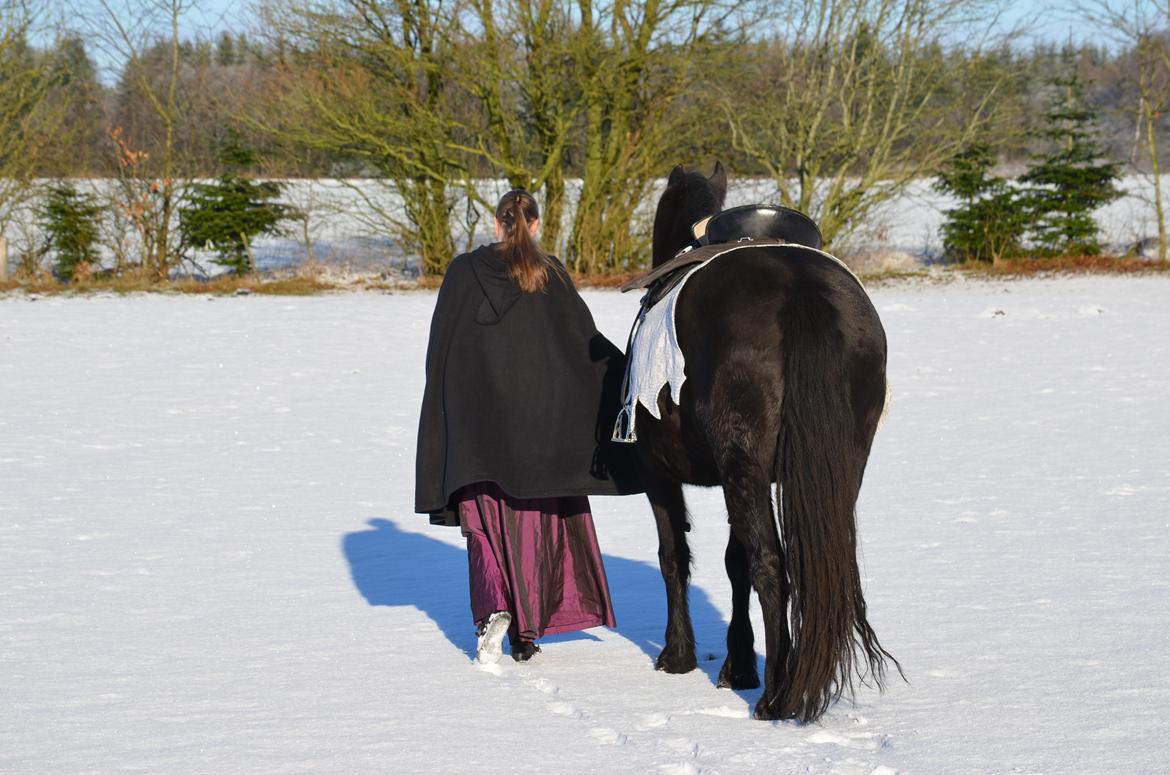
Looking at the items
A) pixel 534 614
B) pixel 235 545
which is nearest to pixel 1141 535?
pixel 534 614

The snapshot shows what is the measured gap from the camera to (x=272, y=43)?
66.3 ft

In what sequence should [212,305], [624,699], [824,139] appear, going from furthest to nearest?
[824,139] → [212,305] → [624,699]

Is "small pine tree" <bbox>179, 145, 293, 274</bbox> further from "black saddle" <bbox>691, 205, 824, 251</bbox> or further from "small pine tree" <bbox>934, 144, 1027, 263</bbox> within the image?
"black saddle" <bbox>691, 205, 824, 251</bbox>

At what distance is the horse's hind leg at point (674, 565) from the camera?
4441mm

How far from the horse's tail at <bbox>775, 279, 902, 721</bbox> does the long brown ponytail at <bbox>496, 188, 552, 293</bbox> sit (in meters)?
1.23

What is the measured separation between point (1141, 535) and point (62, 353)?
11143 millimetres

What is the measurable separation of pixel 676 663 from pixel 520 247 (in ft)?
5.25

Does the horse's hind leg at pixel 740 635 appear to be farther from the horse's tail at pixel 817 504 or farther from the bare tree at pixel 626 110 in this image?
the bare tree at pixel 626 110

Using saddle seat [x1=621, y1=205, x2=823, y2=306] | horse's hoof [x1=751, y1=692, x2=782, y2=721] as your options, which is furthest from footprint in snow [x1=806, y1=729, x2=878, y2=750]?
saddle seat [x1=621, y1=205, x2=823, y2=306]

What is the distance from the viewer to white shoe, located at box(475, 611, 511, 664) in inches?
180

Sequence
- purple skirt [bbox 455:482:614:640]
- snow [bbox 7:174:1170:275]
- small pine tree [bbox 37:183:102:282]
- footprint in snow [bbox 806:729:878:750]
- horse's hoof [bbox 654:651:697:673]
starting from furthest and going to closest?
snow [bbox 7:174:1170:275] < small pine tree [bbox 37:183:102:282] < purple skirt [bbox 455:482:614:640] < horse's hoof [bbox 654:651:697:673] < footprint in snow [bbox 806:729:878:750]

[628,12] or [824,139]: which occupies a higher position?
[628,12]

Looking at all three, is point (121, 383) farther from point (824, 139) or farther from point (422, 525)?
point (824, 139)

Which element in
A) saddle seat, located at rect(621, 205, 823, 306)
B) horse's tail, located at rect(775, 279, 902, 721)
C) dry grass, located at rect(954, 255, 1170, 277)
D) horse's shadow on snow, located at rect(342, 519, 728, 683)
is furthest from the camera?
dry grass, located at rect(954, 255, 1170, 277)
